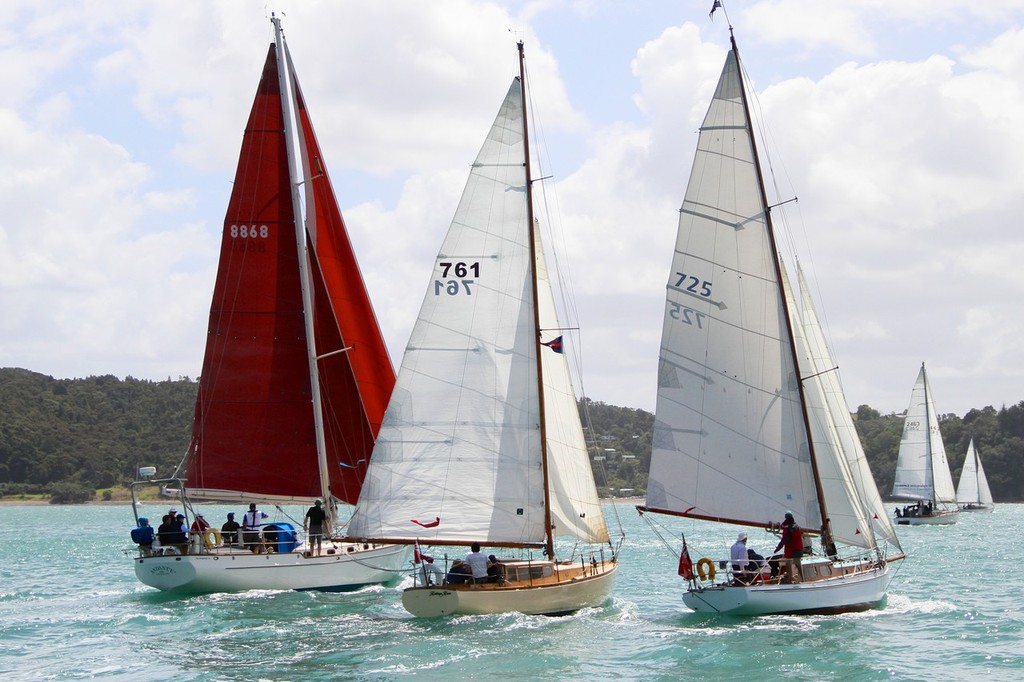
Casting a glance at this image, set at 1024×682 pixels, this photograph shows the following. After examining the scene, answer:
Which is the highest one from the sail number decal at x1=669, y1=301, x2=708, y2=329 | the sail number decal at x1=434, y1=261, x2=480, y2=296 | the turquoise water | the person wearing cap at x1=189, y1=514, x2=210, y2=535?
the sail number decal at x1=434, y1=261, x2=480, y2=296

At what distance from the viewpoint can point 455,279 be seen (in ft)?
88.0

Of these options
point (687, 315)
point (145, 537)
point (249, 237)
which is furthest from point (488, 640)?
point (249, 237)

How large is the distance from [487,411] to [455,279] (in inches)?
107

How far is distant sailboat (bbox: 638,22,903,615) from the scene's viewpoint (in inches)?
1036

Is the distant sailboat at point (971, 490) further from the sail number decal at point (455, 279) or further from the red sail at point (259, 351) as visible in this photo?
the sail number decal at point (455, 279)

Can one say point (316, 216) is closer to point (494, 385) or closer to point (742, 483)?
point (494, 385)

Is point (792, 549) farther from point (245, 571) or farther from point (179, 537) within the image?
point (179, 537)

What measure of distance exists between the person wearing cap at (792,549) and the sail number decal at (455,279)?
25.2ft

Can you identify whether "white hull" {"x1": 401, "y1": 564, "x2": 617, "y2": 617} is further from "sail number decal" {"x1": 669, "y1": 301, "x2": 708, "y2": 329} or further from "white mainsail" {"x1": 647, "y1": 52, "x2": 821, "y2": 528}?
"sail number decal" {"x1": 669, "y1": 301, "x2": 708, "y2": 329}

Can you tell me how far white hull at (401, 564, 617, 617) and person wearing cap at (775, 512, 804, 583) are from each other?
3984mm

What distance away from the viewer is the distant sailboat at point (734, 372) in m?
26.3

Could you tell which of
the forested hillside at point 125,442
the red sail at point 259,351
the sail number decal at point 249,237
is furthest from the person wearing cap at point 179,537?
the forested hillside at point 125,442

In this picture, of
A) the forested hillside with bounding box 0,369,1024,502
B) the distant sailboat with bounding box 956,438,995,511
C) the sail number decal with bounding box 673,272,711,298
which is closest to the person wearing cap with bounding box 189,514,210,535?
the sail number decal with bounding box 673,272,711,298

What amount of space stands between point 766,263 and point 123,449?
117m
